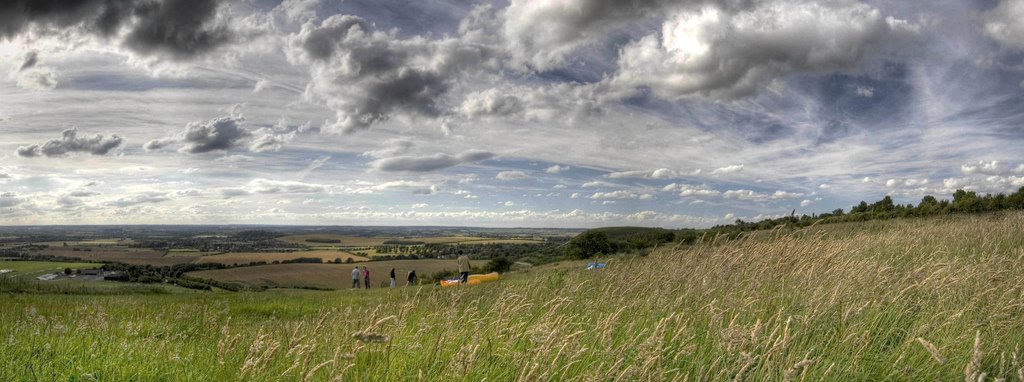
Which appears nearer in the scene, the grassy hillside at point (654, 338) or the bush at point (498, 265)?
the grassy hillside at point (654, 338)

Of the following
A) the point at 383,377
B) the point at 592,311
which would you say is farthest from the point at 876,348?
the point at 383,377

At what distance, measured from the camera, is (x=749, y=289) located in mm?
6602

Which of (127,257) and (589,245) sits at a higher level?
(589,245)

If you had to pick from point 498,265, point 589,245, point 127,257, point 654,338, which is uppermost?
point 654,338

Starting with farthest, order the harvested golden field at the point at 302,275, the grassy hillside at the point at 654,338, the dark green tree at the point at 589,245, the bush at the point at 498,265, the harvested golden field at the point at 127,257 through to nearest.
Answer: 1. the harvested golden field at the point at 127,257
2. the bush at the point at 498,265
3. the harvested golden field at the point at 302,275
4. the dark green tree at the point at 589,245
5. the grassy hillside at the point at 654,338

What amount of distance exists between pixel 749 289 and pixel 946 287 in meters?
2.12

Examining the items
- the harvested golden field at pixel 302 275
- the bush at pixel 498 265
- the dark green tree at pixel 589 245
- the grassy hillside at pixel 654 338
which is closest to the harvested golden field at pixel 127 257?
the harvested golden field at pixel 302 275

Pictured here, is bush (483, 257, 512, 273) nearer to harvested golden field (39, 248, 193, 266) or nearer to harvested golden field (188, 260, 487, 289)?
harvested golden field (188, 260, 487, 289)

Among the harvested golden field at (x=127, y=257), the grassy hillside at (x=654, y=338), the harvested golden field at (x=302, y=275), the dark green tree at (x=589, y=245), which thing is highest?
the grassy hillside at (x=654, y=338)

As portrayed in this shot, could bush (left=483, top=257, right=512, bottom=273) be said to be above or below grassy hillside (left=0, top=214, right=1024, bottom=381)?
below

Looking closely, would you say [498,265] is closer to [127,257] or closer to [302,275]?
[302,275]

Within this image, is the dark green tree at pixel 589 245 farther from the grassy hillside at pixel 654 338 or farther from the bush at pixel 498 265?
the grassy hillside at pixel 654 338

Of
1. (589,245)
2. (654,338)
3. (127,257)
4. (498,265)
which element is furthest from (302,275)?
(654,338)

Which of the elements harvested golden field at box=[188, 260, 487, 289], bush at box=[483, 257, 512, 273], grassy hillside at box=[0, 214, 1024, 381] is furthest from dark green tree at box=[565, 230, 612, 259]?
grassy hillside at box=[0, 214, 1024, 381]
